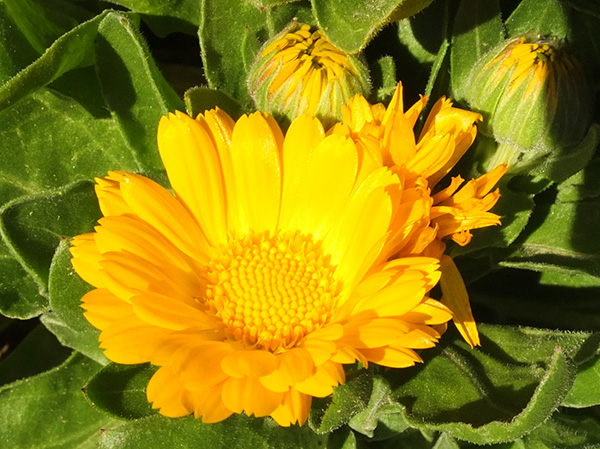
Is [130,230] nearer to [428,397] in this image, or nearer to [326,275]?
[326,275]

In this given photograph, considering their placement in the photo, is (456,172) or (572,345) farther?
(456,172)

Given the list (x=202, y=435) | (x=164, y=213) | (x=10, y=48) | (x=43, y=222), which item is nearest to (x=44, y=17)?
(x=10, y=48)

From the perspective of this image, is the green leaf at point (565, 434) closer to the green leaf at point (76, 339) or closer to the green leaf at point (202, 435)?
the green leaf at point (202, 435)

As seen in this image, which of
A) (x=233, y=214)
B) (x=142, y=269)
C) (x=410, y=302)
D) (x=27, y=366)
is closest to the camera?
(x=410, y=302)

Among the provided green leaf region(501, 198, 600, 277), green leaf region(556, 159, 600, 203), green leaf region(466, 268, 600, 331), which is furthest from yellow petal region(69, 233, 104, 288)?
green leaf region(556, 159, 600, 203)

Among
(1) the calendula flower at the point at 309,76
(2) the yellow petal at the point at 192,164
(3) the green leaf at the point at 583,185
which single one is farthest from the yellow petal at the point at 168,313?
(3) the green leaf at the point at 583,185

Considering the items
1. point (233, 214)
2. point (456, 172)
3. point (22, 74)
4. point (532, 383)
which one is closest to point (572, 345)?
point (532, 383)

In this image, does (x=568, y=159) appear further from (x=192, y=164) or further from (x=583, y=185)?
(x=192, y=164)
